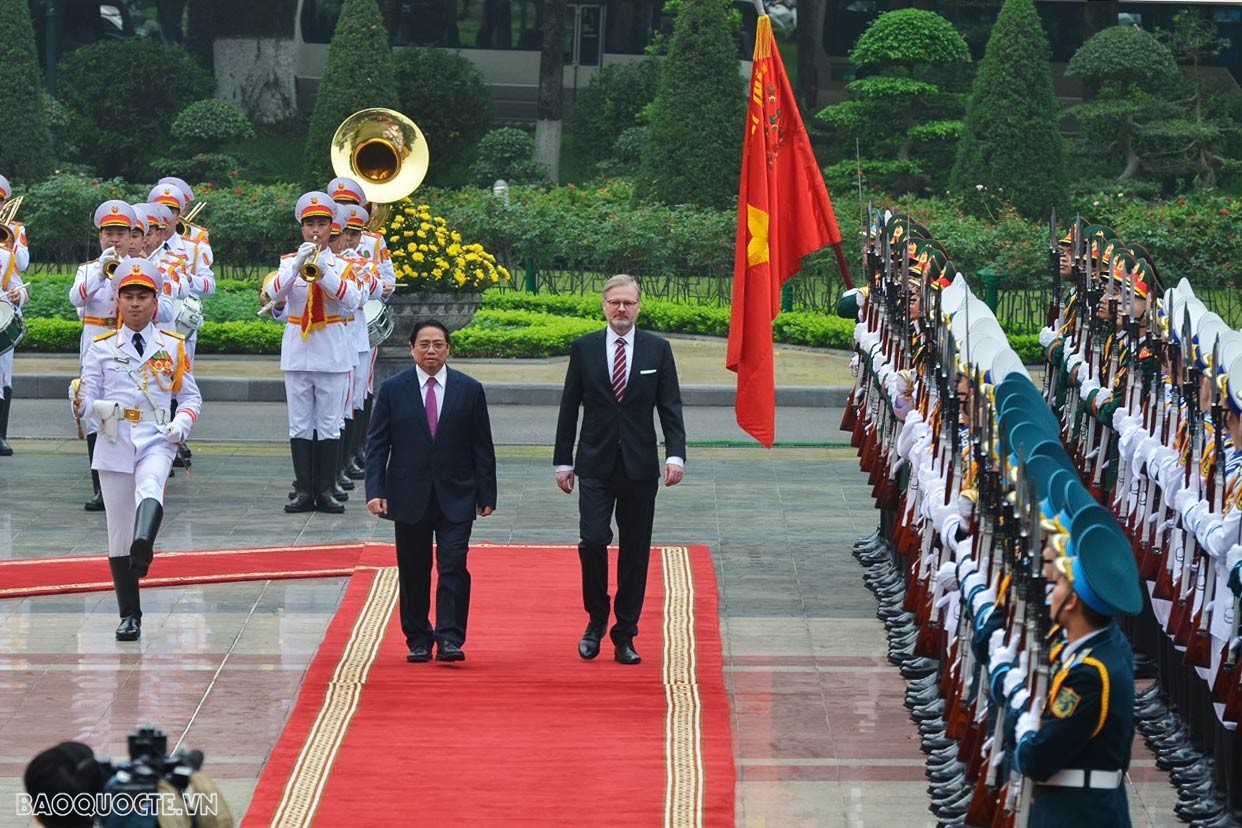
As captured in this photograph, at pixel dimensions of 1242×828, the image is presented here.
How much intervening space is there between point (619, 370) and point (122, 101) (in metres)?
32.0

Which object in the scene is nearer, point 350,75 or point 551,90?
point 350,75

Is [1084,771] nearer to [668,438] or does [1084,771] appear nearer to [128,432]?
[668,438]

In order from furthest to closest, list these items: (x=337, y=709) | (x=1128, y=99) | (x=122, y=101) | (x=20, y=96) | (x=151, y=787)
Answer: (x=122, y=101), (x=1128, y=99), (x=20, y=96), (x=337, y=709), (x=151, y=787)

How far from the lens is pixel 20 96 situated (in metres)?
35.2

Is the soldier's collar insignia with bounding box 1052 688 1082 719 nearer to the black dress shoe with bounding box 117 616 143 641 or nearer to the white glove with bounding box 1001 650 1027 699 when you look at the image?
the white glove with bounding box 1001 650 1027 699

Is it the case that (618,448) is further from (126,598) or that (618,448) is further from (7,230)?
(7,230)

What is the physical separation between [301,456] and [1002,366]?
21.0 feet

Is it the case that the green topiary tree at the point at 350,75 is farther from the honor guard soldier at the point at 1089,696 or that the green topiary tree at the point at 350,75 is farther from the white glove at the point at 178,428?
the honor guard soldier at the point at 1089,696

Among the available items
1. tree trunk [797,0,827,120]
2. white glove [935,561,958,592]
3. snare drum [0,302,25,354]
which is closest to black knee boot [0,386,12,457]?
snare drum [0,302,25,354]

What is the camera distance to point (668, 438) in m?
9.76

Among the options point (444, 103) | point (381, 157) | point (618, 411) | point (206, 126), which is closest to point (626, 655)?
point (618, 411)

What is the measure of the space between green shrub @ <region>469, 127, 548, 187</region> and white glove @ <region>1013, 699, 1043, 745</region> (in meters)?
32.5

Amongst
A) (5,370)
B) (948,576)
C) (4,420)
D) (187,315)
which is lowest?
(4,420)

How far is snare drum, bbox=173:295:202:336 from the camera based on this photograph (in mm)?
14523
